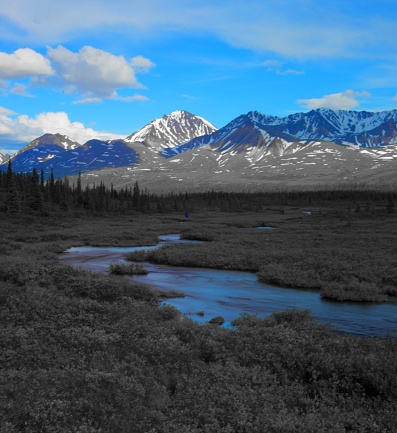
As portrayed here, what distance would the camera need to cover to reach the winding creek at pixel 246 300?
20391 millimetres

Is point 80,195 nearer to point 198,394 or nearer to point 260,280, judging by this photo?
point 260,280

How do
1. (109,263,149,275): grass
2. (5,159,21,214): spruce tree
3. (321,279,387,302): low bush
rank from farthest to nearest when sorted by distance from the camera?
(5,159,21,214): spruce tree
(109,263,149,275): grass
(321,279,387,302): low bush


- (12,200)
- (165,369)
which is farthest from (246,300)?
(12,200)

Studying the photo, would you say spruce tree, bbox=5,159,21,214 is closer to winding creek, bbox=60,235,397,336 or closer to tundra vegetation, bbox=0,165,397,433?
winding creek, bbox=60,235,397,336

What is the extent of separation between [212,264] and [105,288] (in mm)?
14790

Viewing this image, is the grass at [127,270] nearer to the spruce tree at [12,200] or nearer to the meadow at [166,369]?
the meadow at [166,369]

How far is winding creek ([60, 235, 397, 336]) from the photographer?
803 inches

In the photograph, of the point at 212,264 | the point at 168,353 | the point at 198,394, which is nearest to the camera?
the point at 198,394

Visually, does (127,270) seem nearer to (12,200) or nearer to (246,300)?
(246,300)

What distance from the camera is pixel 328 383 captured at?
1174 cm

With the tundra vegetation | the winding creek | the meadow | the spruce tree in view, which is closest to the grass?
the winding creek

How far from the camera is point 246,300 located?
80.4ft

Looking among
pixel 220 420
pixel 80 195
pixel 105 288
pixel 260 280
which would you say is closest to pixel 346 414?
pixel 220 420

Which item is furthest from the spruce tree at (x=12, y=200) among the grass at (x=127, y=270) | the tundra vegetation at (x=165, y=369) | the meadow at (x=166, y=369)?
the meadow at (x=166, y=369)
